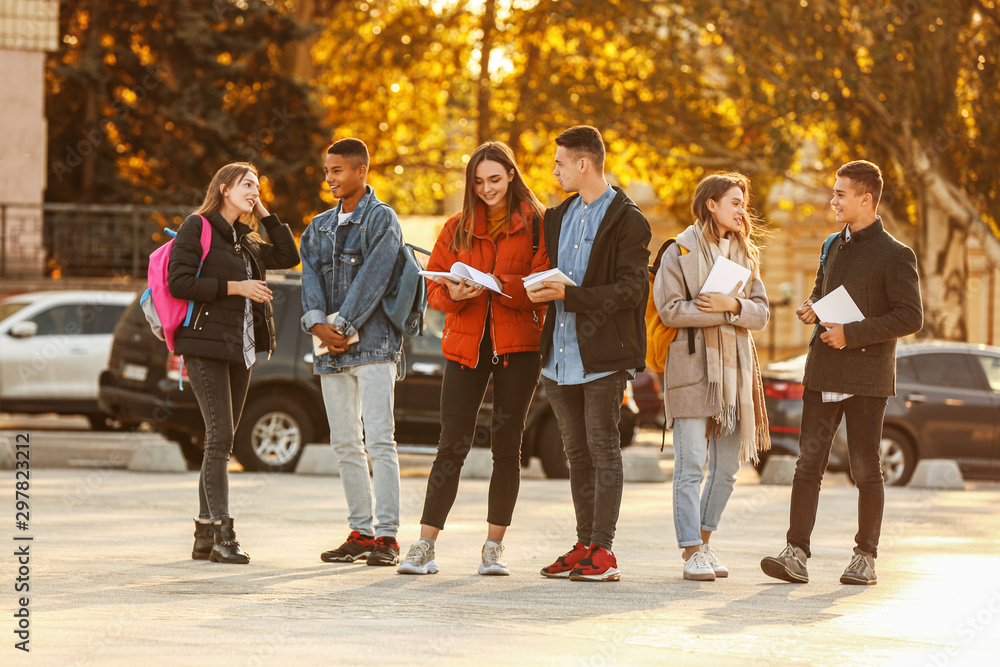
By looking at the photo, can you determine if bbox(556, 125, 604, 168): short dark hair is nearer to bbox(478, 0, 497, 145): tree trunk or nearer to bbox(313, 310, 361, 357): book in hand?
bbox(313, 310, 361, 357): book in hand

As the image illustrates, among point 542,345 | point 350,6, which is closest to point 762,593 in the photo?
point 542,345

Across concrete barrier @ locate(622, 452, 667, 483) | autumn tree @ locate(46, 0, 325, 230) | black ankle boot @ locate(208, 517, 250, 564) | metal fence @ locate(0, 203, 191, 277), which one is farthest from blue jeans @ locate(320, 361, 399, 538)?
autumn tree @ locate(46, 0, 325, 230)

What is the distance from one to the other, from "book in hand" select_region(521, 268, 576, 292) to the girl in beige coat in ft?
2.37

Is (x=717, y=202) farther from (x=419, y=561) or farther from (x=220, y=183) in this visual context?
(x=220, y=183)

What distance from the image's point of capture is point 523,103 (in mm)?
25812

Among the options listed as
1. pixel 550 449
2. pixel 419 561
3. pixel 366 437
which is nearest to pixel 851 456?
pixel 419 561

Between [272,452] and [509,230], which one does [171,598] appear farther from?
[272,452]

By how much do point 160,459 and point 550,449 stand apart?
12.0 feet

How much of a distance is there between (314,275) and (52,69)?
18950 mm

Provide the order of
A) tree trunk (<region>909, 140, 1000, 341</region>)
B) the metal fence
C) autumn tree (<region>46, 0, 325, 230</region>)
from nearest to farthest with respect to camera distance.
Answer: tree trunk (<region>909, 140, 1000, 341</region>), the metal fence, autumn tree (<region>46, 0, 325, 230</region>)

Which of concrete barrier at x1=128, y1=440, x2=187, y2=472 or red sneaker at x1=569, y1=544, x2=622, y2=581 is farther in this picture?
concrete barrier at x1=128, y1=440, x2=187, y2=472

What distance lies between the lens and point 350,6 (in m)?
31.4

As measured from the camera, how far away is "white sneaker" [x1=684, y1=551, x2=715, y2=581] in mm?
6625

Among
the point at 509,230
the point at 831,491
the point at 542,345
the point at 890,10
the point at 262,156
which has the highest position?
the point at 890,10
